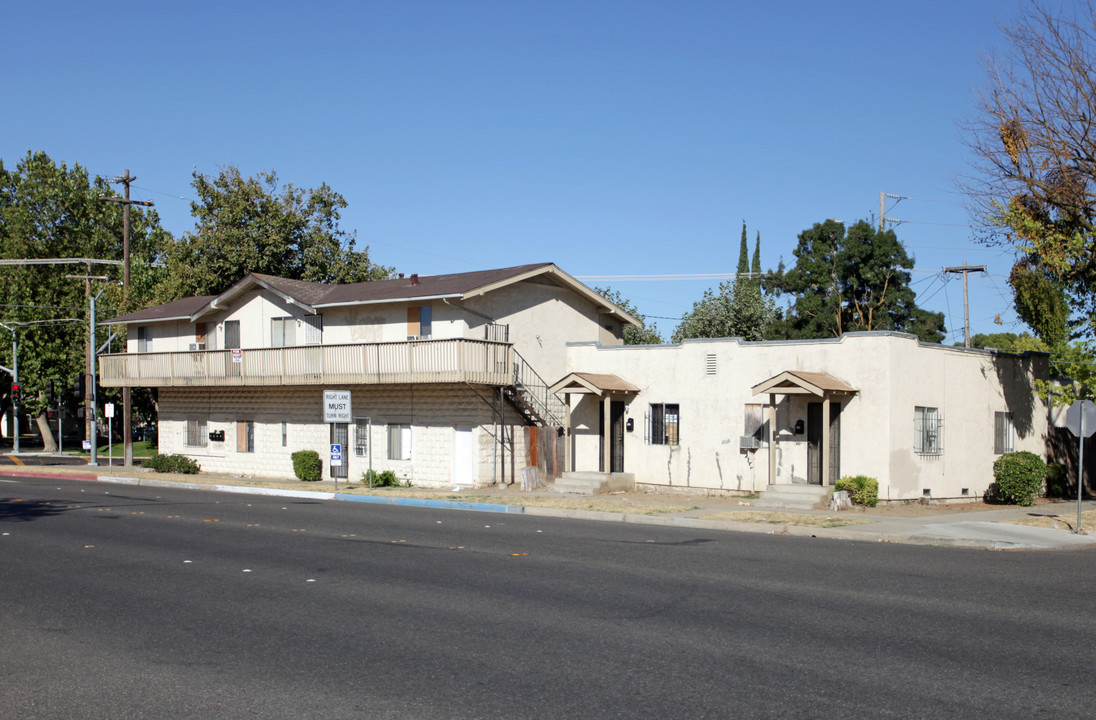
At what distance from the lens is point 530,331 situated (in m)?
32.0

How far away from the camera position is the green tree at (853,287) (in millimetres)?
49156

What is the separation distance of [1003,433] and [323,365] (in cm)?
2082

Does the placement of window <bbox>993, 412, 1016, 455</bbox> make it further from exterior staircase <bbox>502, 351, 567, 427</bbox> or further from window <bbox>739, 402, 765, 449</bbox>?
exterior staircase <bbox>502, 351, 567, 427</bbox>

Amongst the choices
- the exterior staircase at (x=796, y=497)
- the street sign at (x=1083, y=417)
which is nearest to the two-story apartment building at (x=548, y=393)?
the exterior staircase at (x=796, y=497)

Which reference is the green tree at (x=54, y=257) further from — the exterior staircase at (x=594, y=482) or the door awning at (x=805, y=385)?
the door awning at (x=805, y=385)

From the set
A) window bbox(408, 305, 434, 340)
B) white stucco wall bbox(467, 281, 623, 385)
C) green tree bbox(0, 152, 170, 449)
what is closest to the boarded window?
white stucco wall bbox(467, 281, 623, 385)

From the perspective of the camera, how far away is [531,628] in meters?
9.20

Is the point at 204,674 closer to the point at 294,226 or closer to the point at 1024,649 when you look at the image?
the point at 1024,649

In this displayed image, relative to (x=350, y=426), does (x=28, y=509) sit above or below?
below

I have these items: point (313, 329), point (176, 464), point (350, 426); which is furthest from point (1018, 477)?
point (176, 464)

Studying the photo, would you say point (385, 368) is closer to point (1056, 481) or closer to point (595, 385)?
point (595, 385)

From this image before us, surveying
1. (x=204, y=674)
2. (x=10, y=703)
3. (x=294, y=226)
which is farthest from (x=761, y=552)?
(x=294, y=226)

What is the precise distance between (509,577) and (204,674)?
5.14 metres

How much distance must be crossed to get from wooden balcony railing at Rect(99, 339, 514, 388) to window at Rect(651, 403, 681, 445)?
15.4 ft
